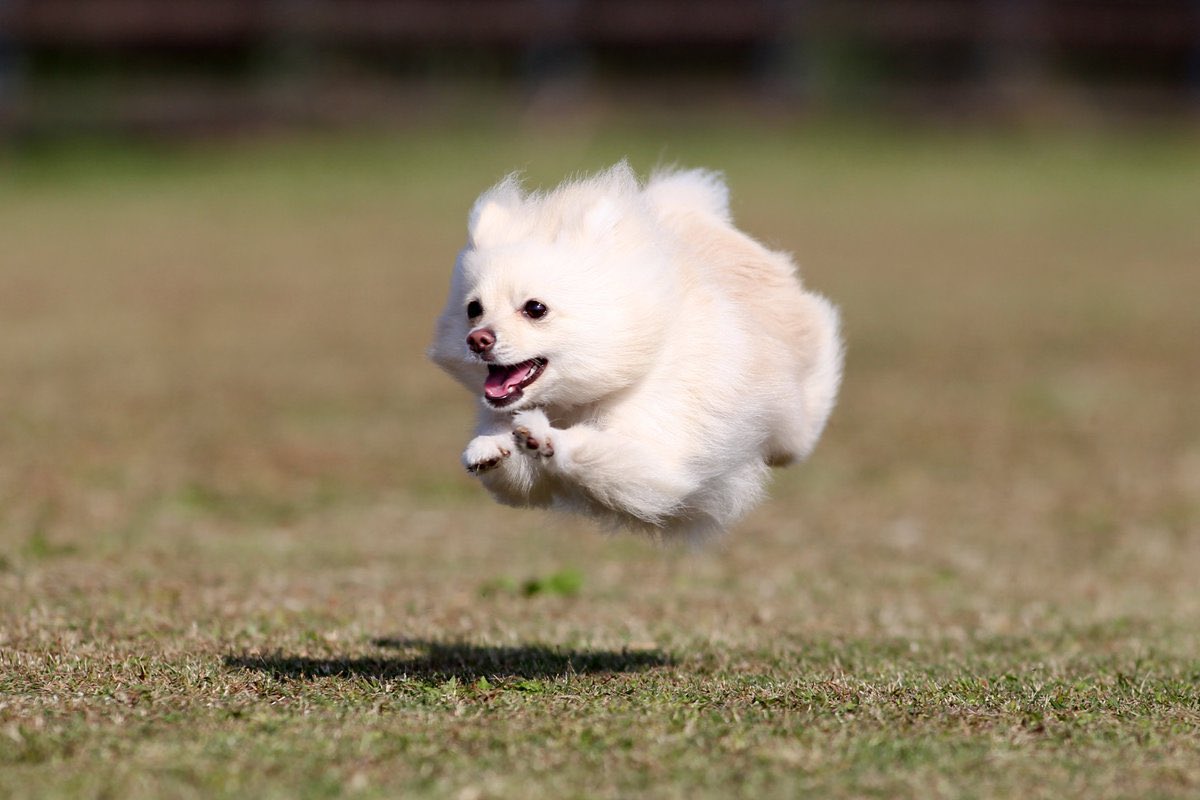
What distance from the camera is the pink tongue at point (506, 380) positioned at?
486 cm

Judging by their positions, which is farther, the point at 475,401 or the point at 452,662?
the point at 452,662

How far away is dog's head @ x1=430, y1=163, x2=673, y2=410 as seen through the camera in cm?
483

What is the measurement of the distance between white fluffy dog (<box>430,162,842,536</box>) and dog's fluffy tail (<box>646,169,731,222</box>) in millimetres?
315

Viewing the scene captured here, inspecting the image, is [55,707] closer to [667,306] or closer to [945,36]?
[667,306]

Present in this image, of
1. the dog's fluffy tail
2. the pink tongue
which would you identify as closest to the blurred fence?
the dog's fluffy tail

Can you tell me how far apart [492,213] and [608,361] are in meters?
0.66

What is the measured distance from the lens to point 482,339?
4754 mm

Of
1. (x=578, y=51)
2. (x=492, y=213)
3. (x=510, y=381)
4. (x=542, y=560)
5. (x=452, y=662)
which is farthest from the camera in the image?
(x=578, y=51)

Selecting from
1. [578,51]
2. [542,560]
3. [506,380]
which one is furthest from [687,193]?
[578,51]

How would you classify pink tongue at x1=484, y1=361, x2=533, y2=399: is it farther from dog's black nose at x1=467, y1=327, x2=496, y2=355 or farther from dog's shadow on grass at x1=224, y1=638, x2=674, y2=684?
dog's shadow on grass at x1=224, y1=638, x2=674, y2=684

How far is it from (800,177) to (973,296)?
7.72 m

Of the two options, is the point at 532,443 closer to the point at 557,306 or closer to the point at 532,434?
the point at 532,434

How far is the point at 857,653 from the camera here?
6270mm

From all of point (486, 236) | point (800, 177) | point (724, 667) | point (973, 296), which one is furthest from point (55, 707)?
point (800, 177)
